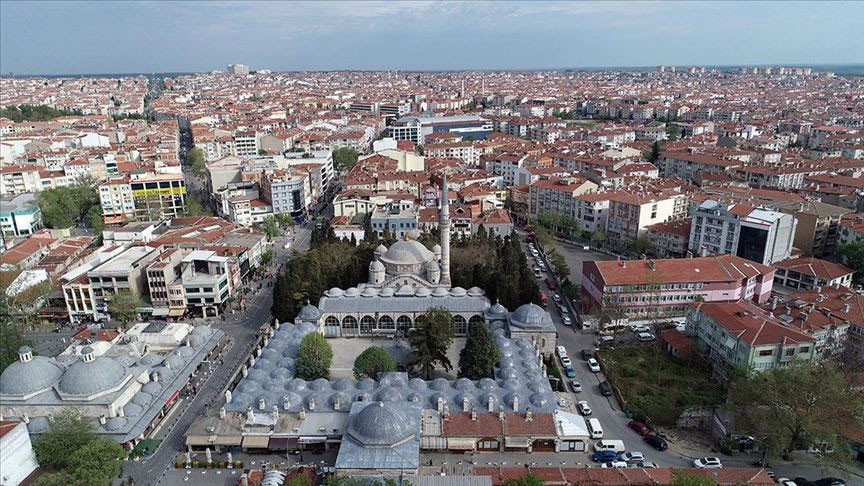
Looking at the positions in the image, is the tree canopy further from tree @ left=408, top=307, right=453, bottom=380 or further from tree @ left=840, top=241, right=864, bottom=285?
tree @ left=840, top=241, right=864, bottom=285

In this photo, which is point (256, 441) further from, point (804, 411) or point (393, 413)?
point (804, 411)

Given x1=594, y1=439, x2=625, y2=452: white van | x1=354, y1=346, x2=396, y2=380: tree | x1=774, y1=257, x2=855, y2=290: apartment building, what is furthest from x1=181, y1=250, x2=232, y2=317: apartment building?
x1=774, y1=257, x2=855, y2=290: apartment building

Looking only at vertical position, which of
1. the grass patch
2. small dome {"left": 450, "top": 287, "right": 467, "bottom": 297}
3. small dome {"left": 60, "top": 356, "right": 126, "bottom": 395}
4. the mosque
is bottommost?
the grass patch

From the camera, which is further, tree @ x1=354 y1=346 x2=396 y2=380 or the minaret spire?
the minaret spire

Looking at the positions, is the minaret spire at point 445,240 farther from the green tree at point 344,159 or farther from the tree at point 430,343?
the green tree at point 344,159

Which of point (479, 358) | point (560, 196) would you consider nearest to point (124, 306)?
point (479, 358)

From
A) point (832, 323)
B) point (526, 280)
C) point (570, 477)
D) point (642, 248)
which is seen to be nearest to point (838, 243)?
point (642, 248)

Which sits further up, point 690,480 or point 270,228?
point 690,480

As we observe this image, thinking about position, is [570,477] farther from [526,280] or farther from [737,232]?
[737,232]
